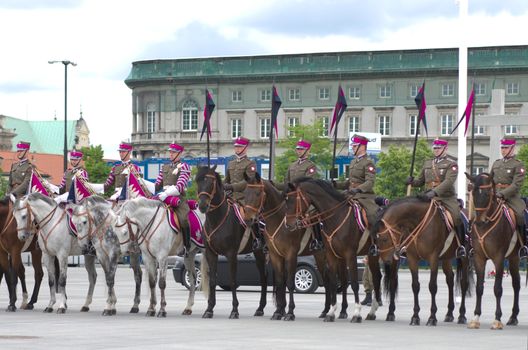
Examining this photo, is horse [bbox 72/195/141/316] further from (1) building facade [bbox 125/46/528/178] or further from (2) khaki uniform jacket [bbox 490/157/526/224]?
(1) building facade [bbox 125/46/528/178]

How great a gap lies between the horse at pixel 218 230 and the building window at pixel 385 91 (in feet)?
385

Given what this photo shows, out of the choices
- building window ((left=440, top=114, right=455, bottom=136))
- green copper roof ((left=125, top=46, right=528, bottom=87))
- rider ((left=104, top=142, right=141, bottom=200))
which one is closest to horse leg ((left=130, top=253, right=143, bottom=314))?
rider ((left=104, top=142, right=141, bottom=200))

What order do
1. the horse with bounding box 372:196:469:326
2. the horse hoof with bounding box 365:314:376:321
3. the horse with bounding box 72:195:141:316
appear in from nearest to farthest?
the horse with bounding box 372:196:469:326 → the horse hoof with bounding box 365:314:376:321 → the horse with bounding box 72:195:141:316

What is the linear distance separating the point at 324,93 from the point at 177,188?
119 meters

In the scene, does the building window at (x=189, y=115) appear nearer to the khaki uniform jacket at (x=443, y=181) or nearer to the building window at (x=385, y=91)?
the building window at (x=385, y=91)

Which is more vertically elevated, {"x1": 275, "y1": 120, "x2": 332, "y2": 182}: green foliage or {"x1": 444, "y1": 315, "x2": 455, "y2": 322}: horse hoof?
{"x1": 275, "y1": 120, "x2": 332, "y2": 182}: green foliage

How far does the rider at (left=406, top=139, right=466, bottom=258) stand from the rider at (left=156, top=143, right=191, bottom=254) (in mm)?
4526

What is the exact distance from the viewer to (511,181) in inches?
918

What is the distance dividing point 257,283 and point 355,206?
11.8 metres

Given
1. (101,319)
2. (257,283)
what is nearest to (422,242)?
(101,319)

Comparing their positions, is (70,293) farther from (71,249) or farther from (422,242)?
(422,242)

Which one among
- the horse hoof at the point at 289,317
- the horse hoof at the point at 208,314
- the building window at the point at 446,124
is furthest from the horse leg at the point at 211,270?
the building window at the point at 446,124

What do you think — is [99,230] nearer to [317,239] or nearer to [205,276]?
[205,276]

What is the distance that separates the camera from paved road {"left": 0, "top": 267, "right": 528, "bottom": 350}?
18.7 m
